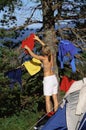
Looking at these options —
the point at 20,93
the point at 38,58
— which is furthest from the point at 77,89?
the point at 20,93

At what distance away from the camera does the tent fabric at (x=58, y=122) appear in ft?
25.0

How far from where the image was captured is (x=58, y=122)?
7.70m

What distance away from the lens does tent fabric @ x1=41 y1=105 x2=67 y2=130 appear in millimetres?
7625

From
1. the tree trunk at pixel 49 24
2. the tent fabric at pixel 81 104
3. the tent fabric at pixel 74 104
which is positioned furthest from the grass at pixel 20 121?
the tent fabric at pixel 81 104

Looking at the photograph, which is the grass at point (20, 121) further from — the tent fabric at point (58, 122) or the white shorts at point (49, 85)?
the tent fabric at point (58, 122)

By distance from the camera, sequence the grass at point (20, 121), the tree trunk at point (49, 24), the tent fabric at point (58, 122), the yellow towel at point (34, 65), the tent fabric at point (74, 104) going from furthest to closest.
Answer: the tree trunk at point (49, 24) → the grass at point (20, 121) → the yellow towel at point (34, 65) → the tent fabric at point (58, 122) → the tent fabric at point (74, 104)

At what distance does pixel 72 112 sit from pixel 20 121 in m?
4.85

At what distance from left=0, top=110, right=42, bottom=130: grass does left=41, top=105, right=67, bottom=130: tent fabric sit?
10.9 feet

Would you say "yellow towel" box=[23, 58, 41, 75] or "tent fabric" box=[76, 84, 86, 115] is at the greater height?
"tent fabric" box=[76, 84, 86, 115]

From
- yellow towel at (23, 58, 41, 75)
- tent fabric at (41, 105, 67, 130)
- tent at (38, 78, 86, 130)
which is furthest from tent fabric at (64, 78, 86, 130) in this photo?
yellow towel at (23, 58, 41, 75)

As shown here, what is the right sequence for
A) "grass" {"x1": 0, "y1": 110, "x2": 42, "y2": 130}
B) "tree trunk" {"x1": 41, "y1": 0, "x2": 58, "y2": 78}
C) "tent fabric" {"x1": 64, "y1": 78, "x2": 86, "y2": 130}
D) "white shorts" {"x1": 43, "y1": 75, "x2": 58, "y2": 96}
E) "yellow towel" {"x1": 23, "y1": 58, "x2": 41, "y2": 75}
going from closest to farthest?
"tent fabric" {"x1": 64, "y1": 78, "x2": 86, "y2": 130} → "white shorts" {"x1": 43, "y1": 75, "x2": 58, "y2": 96} → "yellow towel" {"x1": 23, "y1": 58, "x2": 41, "y2": 75} → "grass" {"x1": 0, "y1": 110, "x2": 42, "y2": 130} → "tree trunk" {"x1": 41, "y1": 0, "x2": 58, "y2": 78}

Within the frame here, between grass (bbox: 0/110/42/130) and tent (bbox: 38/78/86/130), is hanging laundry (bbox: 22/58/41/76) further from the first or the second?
tent (bbox: 38/78/86/130)

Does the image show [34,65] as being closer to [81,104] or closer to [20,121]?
[20,121]

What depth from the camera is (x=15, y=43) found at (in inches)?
522
